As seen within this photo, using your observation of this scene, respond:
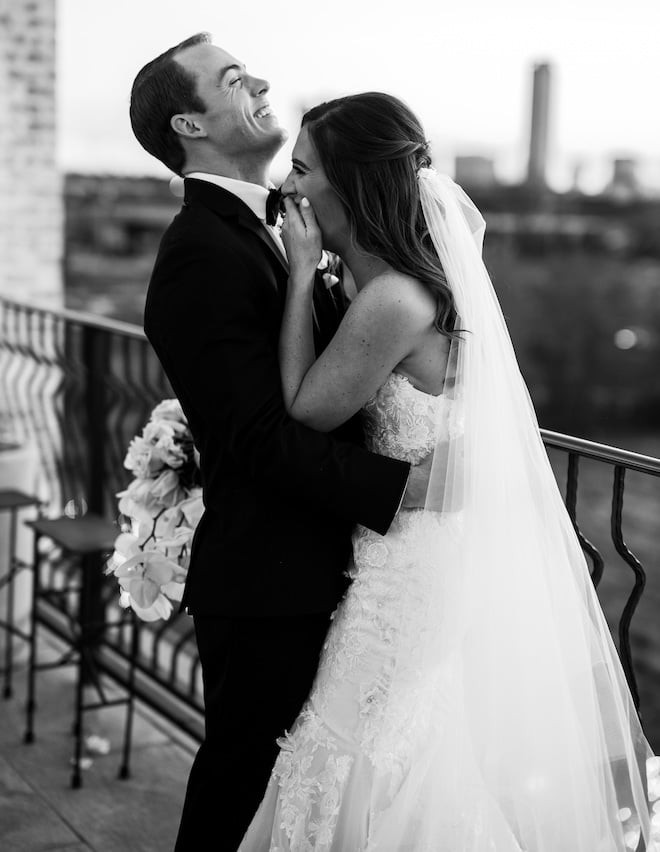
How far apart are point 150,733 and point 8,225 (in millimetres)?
3388

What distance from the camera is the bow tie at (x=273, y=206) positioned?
1996 mm

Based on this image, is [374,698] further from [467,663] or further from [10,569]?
[10,569]

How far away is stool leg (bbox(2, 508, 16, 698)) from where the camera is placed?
357 cm

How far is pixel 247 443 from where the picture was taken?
1.82 m

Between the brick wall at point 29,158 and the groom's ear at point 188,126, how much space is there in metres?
3.91

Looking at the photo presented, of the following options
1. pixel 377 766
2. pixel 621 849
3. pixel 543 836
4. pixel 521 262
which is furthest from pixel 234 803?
pixel 521 262

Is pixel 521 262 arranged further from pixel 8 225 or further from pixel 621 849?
pixel 621 849

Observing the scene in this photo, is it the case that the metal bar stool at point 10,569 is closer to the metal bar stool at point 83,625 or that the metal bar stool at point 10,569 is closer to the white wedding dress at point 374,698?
the metal bar stool at point 83,625

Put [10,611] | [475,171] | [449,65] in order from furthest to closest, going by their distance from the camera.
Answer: [475,171] → [449,65] → [10,611]

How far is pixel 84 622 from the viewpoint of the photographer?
3.26 m

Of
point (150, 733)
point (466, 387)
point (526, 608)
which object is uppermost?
point (466, 387)

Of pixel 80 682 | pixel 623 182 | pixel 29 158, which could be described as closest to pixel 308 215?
pixel 80 682

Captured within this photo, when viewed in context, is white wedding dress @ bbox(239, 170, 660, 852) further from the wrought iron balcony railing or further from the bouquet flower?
the bouquet flower

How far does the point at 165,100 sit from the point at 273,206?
0.33 meters
